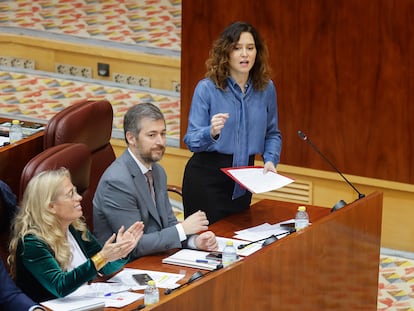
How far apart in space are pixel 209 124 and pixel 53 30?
3.83 m

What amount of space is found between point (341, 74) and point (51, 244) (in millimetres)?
2506

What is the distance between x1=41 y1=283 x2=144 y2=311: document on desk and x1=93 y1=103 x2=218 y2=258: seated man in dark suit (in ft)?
1.18

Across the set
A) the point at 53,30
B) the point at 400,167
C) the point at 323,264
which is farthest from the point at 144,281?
the point at 53,30

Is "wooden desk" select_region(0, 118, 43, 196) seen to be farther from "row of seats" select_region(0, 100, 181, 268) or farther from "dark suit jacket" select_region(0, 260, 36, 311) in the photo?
"dark suit jacket" select_region(0, 260, 36, 311)

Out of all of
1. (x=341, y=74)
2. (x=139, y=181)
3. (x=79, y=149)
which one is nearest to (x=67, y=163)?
(x=79, y=149)

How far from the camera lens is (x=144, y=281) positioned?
3475mm

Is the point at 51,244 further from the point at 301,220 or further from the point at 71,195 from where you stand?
the point at 301,220

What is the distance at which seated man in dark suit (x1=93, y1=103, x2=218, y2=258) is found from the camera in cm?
380

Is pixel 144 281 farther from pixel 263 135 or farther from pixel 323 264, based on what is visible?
pixel 263 135

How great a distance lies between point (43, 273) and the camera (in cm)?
335

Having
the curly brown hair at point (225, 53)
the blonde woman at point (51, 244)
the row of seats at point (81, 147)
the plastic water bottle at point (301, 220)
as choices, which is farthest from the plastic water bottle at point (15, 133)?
the plastic water bottle at point (301, 220)

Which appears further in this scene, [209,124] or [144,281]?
[209,124]

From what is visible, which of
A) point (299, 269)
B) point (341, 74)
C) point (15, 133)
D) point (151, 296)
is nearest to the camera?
point (151, 296)

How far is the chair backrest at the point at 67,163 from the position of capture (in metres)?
3.79
